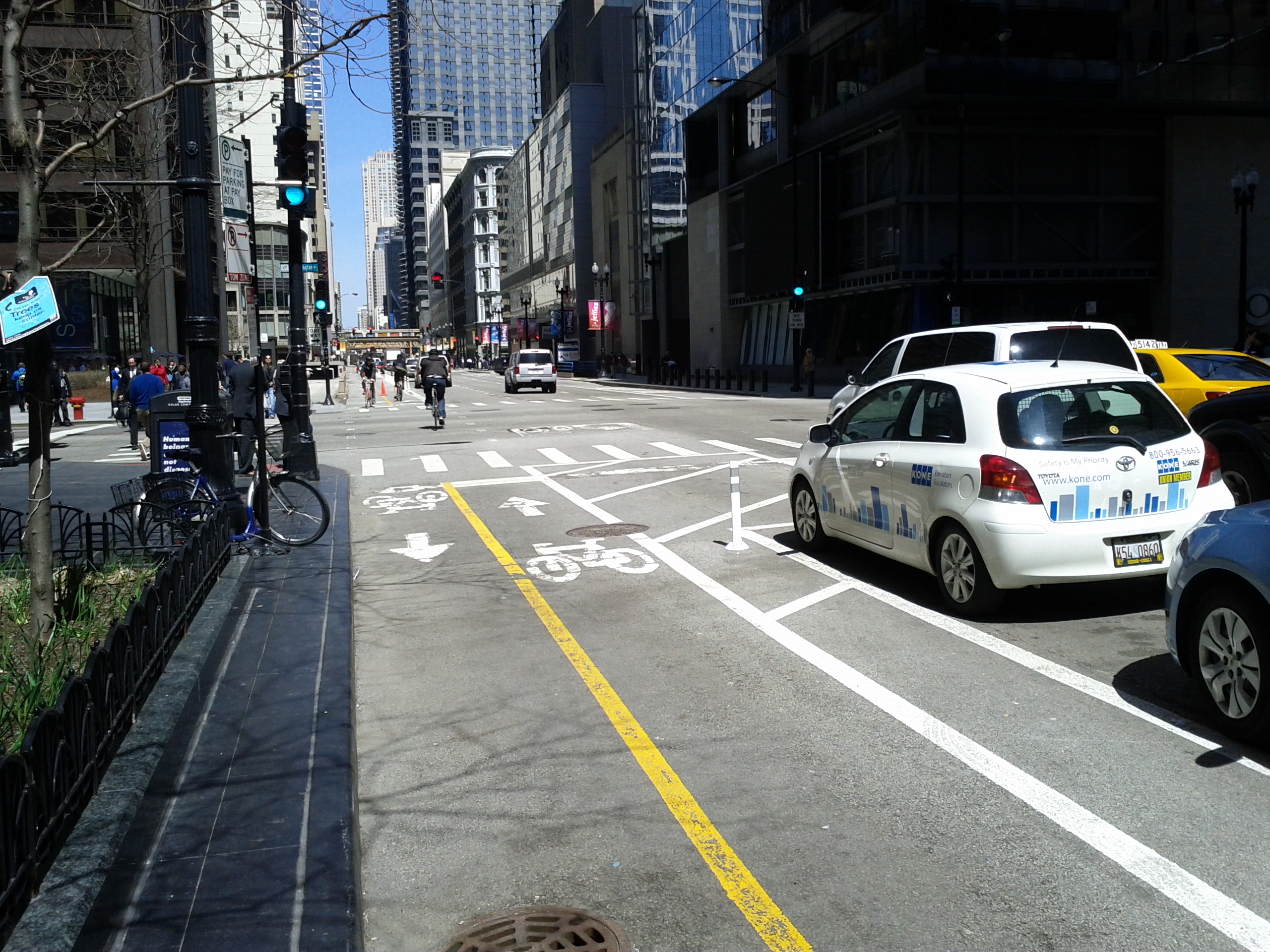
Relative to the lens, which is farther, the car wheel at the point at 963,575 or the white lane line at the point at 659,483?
the white lane line at the point at 659,483

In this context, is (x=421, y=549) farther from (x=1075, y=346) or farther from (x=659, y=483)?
(x=1075, y=346)

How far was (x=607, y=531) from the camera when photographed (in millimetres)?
12539

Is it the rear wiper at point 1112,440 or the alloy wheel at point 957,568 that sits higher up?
the rear wiper at point 1112,440

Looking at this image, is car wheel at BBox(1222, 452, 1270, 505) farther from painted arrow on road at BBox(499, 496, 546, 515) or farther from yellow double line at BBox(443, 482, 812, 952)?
painted arrow on road at BBox(499, 496, 546, 515)

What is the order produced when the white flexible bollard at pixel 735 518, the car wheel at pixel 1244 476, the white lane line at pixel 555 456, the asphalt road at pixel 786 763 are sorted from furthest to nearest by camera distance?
1. the white lane line at pixel 555 456
2. the white flexible bollard at pixel 735 518
3. the car wheel at pixel 1244 476
4. the asphalt road at pixel 786 763

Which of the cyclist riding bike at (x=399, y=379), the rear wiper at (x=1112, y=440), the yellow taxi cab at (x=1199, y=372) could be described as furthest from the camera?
the cyclist riding bike at (x=399, y=379)

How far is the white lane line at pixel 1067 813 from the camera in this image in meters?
3.89

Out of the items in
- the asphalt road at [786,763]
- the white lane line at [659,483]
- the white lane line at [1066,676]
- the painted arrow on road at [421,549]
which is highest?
the white lane line at [659,483]

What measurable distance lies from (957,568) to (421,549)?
5.91 metres

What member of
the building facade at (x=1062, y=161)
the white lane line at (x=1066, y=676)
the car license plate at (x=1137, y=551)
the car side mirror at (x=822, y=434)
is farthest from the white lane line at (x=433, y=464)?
the building facade at (x=1062, y=161)

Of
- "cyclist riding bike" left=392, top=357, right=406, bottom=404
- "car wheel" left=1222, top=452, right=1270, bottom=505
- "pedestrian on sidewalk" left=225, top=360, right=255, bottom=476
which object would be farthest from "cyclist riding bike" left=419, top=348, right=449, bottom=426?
"cyclist riding bike" left=392, top=357, right=406, bottom=404

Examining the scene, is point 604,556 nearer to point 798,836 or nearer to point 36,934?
point 798,836

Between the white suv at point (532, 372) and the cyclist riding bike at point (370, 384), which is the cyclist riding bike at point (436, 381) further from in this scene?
the white suv at point (532, 372)

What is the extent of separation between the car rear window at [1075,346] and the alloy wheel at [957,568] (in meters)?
5.70
